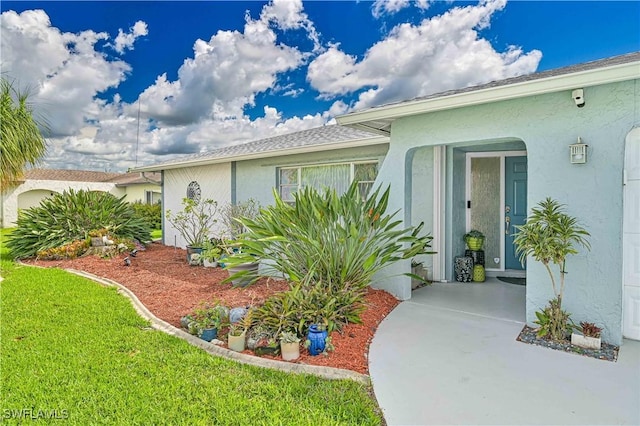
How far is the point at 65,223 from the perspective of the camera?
11.9 metres

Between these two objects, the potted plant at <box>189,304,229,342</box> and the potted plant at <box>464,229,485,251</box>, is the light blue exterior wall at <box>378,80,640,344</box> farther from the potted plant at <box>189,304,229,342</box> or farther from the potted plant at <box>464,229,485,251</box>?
the potted plant at <box>189,304,229,342</box>

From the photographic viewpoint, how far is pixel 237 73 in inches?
527

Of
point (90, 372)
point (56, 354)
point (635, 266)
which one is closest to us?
point (90, 372)

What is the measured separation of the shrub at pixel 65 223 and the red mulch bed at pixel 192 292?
3.21 ft

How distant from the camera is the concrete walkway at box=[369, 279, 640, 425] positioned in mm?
3055

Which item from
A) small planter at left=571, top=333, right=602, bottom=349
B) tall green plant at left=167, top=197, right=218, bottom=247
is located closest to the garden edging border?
small planter at left=571, top=333, right=602, bottom=349

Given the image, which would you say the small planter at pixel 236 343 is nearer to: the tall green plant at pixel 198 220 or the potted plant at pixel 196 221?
the potted plant at pixel 196 221

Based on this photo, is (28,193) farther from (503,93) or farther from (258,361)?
Answer: (503,93)

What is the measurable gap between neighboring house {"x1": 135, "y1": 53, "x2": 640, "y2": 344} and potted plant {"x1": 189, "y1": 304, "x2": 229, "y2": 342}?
3113 mm

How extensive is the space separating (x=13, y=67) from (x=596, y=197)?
44.9ft

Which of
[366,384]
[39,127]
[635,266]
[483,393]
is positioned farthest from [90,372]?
[39,127]

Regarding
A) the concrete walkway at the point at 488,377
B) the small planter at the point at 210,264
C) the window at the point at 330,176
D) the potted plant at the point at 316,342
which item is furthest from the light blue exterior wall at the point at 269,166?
the potted plant at the point at 316,342

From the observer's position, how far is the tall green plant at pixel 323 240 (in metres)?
5.49

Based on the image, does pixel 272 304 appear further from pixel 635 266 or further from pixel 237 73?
pixel 237 73
